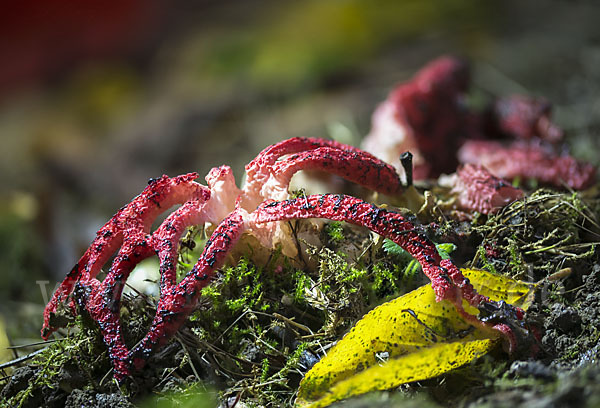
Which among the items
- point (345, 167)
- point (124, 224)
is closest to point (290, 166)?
point (345, 167)

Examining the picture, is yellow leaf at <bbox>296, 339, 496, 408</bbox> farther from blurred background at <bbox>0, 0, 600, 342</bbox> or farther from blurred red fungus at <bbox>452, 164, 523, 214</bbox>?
blurred background at <bbox>0, 0, 600, 342</bbox>

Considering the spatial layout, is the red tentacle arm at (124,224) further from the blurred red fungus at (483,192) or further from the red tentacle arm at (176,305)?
the blurred red fungus at (483,192)

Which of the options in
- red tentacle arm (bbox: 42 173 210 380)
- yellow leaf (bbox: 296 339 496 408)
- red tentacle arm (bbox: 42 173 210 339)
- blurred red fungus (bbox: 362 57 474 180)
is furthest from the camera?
blurred red fungus (bbox: 362 57 474 180)

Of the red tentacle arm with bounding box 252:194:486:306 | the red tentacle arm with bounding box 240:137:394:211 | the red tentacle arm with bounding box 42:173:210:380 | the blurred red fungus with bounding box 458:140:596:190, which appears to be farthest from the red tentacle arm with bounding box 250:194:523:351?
the blurred red fungus with bounding box 458:140:596:190

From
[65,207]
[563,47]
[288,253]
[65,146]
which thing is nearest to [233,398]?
[288,253]

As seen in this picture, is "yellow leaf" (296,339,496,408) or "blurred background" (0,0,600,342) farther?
"blurred background" (0,0,600,342)

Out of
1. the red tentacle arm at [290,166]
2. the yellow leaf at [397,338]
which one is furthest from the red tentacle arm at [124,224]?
the yellow leaf at [397,338]

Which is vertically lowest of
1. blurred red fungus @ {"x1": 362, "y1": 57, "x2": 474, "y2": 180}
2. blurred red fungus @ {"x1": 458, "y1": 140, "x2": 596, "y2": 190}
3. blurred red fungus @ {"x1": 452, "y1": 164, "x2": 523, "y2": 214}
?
blurred red fungus @ {"x1": 458, "y1": 140, "x2": 596, "y2": 190}
